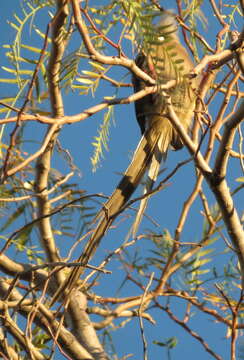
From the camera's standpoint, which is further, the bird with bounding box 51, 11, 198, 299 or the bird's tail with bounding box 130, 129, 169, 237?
the bird's tail with bounding box 130, 129, 169, 237

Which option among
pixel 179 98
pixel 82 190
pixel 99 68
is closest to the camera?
pixel 99 68

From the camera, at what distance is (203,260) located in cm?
188

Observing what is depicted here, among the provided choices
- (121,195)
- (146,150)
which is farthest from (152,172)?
(121,195)

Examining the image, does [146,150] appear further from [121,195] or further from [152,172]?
[121,195]

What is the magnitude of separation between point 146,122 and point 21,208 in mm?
717

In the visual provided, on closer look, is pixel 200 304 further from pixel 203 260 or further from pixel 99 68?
pixel 99 68

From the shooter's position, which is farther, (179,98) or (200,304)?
(179,98)

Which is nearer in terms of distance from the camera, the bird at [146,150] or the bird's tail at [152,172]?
the bird at [146,150]

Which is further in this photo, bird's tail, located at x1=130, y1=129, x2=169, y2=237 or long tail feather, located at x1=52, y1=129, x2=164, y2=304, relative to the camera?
bird's tail, located at x1=130, y1=129, x2=169, y2=237

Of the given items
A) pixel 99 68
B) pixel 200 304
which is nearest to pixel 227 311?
pixel 200 304

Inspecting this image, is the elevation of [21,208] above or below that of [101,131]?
below

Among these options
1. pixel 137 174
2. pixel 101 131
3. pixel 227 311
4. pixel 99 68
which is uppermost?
pixel 99 68

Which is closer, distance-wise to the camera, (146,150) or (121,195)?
(121,195)

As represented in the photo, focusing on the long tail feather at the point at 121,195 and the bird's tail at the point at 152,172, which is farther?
the bird's tail at the point at 152,172
